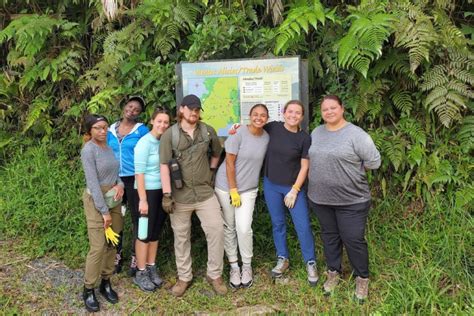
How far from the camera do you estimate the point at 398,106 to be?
4.84 metres

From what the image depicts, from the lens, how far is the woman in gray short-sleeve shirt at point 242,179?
13.4 feet

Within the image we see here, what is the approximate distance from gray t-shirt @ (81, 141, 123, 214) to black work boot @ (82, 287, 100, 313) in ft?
2.68

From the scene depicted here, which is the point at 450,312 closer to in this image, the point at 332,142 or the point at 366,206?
the point at 366,206

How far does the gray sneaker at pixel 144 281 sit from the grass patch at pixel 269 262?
7 cm

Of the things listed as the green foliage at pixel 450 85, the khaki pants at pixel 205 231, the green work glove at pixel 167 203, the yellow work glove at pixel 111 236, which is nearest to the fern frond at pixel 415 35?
the green foliage at pixel 450 85

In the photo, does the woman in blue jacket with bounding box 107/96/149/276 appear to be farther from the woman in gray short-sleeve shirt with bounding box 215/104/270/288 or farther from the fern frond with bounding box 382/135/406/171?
the fern frond with bounding box 382/135/406/171

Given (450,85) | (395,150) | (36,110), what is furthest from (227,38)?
(36,110)

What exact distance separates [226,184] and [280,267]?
104 cm

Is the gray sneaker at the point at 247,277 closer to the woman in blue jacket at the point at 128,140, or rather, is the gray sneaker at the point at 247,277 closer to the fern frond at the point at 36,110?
the woman in blue jacket at the point at 128,140

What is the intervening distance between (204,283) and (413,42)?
328cm

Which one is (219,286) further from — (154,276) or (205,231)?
(154,276)

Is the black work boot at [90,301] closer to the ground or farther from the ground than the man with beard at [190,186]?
closer to the ground

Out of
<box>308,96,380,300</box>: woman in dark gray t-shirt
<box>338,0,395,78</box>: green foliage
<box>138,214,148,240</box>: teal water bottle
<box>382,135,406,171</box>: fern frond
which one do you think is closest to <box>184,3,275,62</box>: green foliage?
<box>338,0,395,78</box>: green foliage

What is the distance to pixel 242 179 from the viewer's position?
4.12 meters
